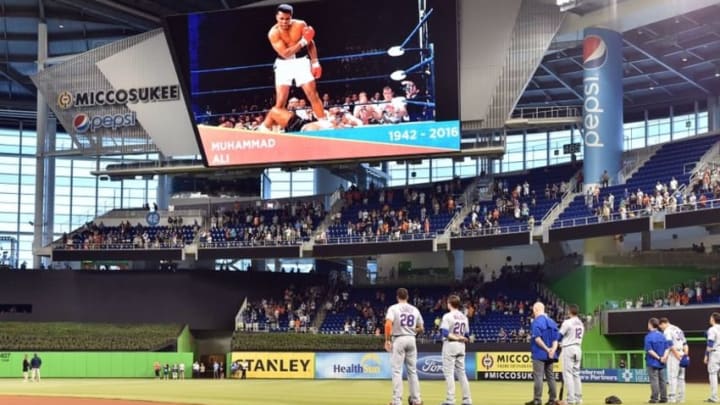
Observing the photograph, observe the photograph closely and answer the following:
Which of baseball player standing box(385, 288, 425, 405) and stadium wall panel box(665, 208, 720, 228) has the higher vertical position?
stadium wall panel box(665, 208, 720, 228)

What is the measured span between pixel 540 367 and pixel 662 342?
495cm

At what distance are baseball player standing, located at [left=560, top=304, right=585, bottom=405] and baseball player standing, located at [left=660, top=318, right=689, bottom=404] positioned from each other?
3.92 m

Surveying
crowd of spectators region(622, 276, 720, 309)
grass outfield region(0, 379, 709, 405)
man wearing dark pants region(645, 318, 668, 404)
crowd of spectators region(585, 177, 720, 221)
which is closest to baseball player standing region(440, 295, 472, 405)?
grass outfield region(0, 379, 709, 405)

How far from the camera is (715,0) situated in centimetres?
4747

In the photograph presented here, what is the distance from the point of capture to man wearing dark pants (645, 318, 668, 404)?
2305 cm

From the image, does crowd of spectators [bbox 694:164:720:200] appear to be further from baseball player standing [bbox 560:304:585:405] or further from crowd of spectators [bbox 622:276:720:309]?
baseball player standing [bbox 560:304:585:405]

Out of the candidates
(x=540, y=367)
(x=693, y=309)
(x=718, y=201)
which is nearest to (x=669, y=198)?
(x=718, y=201)

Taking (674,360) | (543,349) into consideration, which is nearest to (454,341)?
(543,349)

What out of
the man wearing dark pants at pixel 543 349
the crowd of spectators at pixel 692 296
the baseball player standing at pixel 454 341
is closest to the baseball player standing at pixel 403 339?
the baseball player standing at pixel 454 341

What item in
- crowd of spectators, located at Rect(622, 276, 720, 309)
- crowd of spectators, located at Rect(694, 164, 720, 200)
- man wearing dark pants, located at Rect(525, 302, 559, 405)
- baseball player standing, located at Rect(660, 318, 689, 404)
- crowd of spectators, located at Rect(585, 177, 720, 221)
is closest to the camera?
man wearing dark pants, located at Rect(525, 302, 559, 405)

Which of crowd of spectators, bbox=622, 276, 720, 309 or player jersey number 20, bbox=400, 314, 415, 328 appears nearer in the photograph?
player jersey number 20, bbox=400, 314, 415, 328

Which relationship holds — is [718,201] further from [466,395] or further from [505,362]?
[466,395]

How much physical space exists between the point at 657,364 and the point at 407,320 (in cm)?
817

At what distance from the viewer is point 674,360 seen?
23734 millimetres
